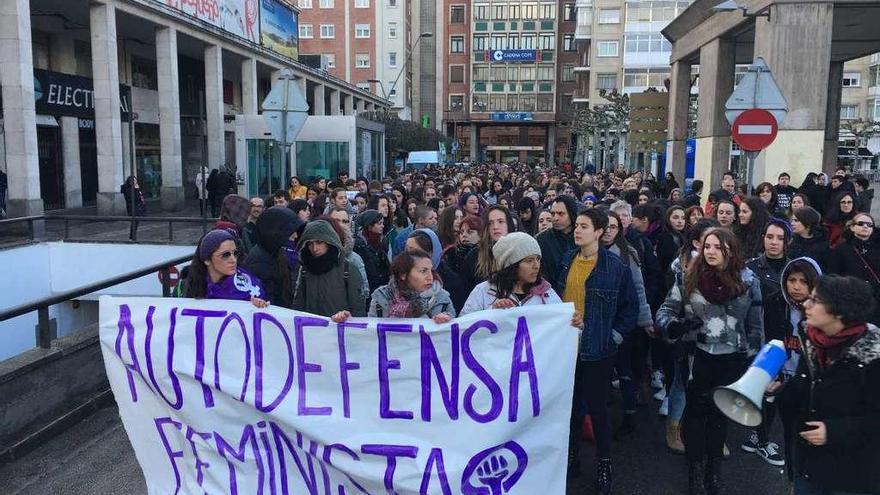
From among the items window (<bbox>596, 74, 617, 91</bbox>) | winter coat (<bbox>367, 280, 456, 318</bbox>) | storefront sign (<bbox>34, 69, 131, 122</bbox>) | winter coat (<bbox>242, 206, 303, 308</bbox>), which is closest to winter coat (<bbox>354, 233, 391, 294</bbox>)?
winter coat (<bbox>242, 206, 303, 308</bbox>)

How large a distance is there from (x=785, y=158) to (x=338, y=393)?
14.6 metres

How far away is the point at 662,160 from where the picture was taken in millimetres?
30594

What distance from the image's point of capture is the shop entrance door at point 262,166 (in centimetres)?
2455

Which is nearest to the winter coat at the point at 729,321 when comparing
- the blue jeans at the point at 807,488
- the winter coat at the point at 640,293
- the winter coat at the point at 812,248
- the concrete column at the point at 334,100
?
the winter coat at the point at 640,293

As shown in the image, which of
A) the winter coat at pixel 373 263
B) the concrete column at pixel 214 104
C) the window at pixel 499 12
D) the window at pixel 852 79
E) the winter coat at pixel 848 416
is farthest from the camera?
the window at pixel 499 12

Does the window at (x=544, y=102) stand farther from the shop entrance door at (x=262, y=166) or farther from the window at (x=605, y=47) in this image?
the shop entrance door at (x=262, y=166)

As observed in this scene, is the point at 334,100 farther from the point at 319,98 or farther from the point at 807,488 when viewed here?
the point at 807,488

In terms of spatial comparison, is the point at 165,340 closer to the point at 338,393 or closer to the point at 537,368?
the point at 338,393

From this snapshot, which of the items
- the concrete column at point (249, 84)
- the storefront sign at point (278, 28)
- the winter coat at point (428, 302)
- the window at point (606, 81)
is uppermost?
the window at point (606, 81)

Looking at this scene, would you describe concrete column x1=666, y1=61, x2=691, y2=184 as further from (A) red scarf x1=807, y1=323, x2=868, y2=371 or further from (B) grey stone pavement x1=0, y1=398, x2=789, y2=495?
(A) red scarf x1=807, y1=323, x2=868, y2=371

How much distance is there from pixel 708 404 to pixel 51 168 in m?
25.2

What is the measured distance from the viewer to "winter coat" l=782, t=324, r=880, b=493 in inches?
130

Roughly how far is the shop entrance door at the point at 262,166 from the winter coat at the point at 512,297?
20.4 meters

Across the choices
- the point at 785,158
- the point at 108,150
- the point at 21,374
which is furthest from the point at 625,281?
the point at 108,150
